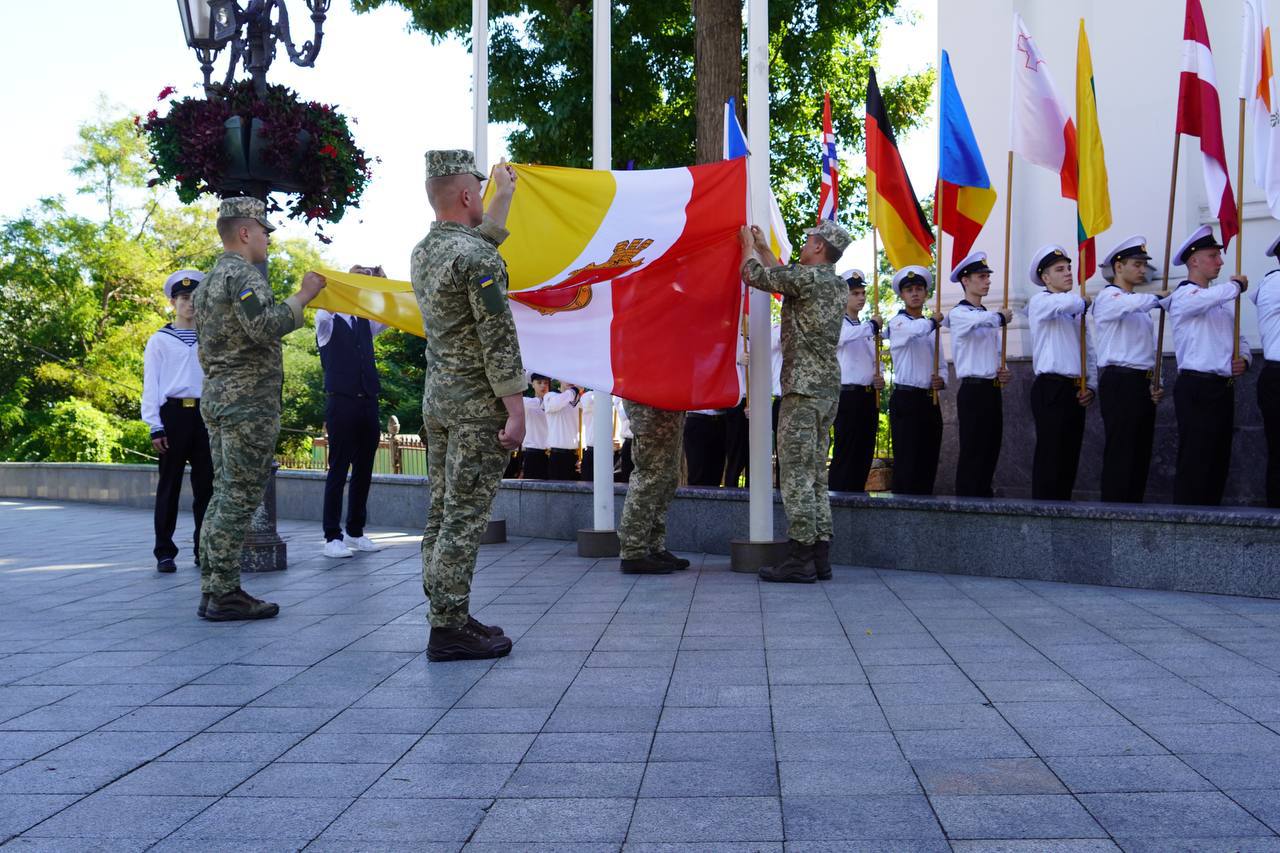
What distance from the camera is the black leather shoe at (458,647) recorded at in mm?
5777

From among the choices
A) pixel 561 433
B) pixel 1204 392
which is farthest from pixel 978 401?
pixel 561 433

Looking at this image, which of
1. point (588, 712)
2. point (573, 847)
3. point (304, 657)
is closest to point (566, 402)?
point (304, 657)

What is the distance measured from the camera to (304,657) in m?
5.93

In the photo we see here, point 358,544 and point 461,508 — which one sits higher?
point 461,508

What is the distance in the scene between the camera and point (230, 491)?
7051 mm

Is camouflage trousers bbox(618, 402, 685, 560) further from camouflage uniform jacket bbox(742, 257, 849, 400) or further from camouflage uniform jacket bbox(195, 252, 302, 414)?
camouflage uniform jacket bbox(195, 252, 302, 414)

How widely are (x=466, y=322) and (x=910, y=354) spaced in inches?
237

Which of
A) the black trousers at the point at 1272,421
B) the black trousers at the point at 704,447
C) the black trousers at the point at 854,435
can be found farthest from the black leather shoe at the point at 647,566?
the black trousers at the point at 1272,421

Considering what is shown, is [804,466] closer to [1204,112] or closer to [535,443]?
[1204,112]

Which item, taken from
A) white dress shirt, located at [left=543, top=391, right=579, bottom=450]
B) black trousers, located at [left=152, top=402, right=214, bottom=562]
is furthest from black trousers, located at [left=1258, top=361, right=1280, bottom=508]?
white dress shirt, located at [left=543, top=391, right=579, bottom=450]

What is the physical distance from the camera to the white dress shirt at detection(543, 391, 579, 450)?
1619 cm

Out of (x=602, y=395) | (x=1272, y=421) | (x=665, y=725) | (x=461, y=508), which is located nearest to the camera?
(x=665, y=725)

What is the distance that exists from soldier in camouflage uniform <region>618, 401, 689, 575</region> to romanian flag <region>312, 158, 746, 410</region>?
0.28 meters

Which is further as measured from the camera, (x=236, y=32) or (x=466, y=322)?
(x=236, y=32)
